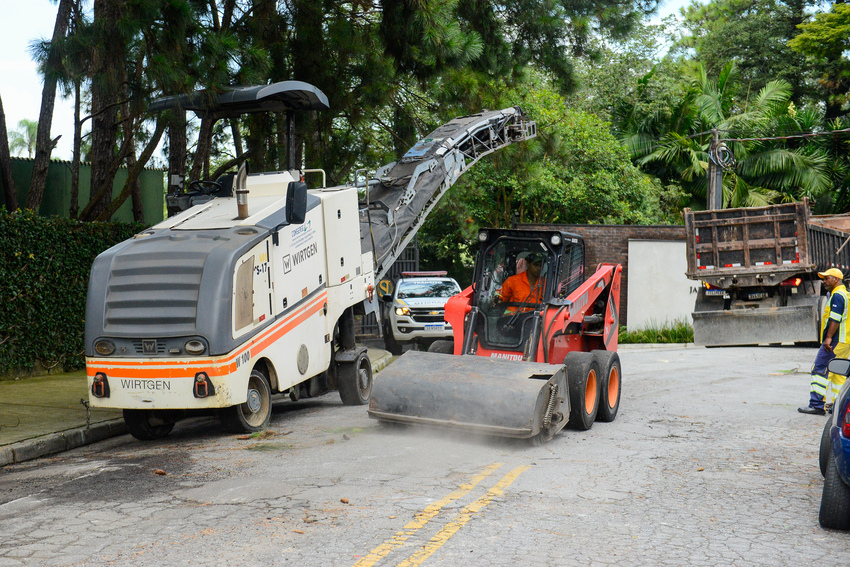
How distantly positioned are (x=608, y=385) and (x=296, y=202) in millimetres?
4123

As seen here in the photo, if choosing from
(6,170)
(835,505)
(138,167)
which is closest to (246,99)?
(138,167)

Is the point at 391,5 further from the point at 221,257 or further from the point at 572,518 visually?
the point at 572,518

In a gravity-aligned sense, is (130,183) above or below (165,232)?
above

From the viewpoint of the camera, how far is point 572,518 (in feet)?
19.4

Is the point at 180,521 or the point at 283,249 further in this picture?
the point at 283,249

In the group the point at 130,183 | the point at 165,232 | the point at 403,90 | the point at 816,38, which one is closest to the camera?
the point at 165,232

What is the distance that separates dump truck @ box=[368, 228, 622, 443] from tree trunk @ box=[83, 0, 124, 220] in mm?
4949

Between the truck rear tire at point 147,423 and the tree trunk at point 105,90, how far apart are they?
13.0 feet

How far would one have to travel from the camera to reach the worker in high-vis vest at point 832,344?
10.3 metres

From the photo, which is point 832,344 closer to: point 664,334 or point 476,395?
point 476,395

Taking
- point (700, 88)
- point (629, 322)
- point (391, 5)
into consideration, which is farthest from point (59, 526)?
point (700, 88)

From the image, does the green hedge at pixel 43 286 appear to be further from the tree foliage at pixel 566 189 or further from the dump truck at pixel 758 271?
the tree foliage at pixel 566 189

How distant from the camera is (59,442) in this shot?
29.6 feet

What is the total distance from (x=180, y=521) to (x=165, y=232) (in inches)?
173
